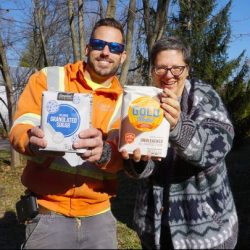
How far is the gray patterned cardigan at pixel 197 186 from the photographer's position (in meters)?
2.35

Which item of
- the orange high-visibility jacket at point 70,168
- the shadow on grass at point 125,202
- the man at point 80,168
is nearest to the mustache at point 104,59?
the man at point 80,168

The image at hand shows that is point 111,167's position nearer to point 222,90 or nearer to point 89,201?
point 89,201

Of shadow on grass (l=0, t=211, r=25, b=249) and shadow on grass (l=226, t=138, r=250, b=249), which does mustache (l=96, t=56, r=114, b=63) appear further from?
shadow on grass (l=0, t=211, r=25, b=249)

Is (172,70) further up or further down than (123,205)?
further up

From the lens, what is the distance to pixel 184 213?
7.91ft

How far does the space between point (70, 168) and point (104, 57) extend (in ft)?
2.31

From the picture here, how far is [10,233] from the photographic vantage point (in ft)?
19.3

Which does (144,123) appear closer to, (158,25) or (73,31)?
(158,25)

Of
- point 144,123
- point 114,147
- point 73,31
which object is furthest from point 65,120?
point 73,31

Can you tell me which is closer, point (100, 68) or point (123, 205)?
point (100, 68)

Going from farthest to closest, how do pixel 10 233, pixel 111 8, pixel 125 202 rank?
pixel 111 8, pixel 125 202, pixel 10 233

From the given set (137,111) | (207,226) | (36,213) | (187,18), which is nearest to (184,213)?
(207,226)

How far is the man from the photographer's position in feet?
8.57

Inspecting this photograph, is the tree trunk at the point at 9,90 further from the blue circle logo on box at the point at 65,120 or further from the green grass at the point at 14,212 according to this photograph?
the blue circle logo on box at the point at 65,120
